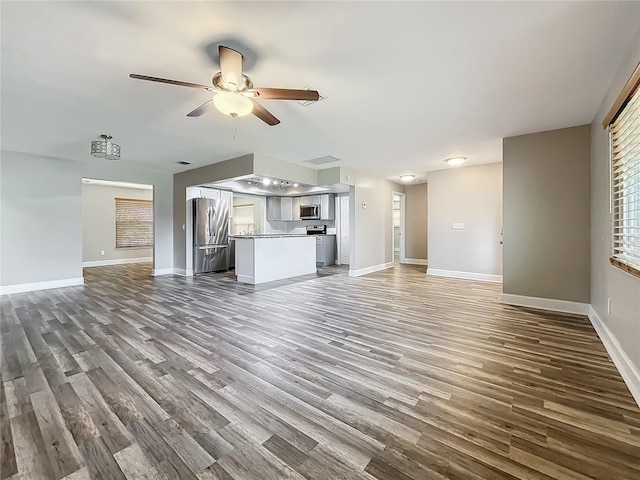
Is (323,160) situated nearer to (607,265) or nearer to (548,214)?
(548,214)

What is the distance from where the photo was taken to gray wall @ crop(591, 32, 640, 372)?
6.51 feet

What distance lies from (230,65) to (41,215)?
5604 millimetres

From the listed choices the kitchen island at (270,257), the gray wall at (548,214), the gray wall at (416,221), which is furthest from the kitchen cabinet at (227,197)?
the gray wall at (548,214)

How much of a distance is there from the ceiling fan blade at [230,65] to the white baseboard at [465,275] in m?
5.80

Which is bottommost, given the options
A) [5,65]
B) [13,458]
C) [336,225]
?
[13,458]

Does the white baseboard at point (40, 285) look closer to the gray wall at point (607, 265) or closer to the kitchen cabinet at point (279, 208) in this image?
the kitchen cabinet at point (279, 208)

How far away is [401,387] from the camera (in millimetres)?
1924

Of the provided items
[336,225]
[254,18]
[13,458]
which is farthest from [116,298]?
[336,225]

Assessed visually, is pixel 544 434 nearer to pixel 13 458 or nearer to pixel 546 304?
pixel 13 458

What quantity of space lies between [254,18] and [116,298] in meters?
4.60

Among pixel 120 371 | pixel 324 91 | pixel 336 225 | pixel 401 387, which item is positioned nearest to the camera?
pixel 401 387

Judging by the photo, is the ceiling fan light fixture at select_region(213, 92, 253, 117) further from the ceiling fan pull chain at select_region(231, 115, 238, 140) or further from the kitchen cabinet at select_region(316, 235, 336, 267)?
the kitchen cabinet at select_region(316, 235, 336, 267)

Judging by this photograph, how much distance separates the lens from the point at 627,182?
2266 mm

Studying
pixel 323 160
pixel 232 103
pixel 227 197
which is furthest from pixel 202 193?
pixel 232 103
